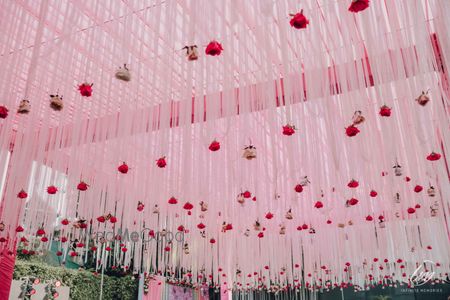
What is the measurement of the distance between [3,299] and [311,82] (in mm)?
6146

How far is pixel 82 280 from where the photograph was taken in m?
11.2

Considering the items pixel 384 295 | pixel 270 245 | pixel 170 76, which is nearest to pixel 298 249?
pixel 270 245

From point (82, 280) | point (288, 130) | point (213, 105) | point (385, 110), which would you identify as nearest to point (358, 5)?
point (385, 110)

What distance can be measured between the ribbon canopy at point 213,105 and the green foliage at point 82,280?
371 cm

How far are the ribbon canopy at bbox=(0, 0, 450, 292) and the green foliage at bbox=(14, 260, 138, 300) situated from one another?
12.2 feet

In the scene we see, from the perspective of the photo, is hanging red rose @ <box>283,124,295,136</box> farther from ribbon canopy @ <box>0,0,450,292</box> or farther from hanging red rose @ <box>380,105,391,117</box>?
hanging red rose @ <box>380,105,391,117</box>

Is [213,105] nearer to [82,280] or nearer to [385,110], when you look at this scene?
[385,110]

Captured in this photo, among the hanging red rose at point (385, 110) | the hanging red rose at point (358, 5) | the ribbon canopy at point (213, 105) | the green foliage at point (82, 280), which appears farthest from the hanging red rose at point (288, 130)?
the green foliage at point (82, 280)

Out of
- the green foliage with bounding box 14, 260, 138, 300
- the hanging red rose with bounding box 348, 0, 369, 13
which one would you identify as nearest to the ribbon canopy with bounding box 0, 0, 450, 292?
the hanging red rose with bounding box 348, 0, 369, 13

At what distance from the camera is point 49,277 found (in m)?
10.1

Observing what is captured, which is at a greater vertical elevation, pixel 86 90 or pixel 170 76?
pixel 170 76

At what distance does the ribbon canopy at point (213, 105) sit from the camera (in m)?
2.58

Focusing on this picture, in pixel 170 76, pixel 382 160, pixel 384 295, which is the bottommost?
pixel 384 295

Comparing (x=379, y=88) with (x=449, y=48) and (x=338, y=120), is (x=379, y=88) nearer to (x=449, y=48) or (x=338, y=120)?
(x=449, y=48)
